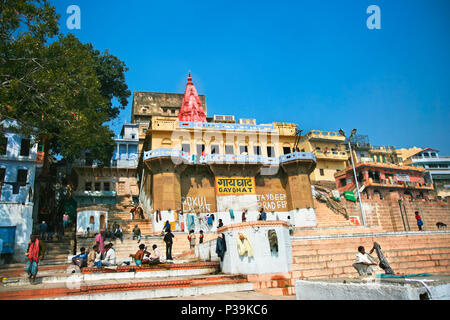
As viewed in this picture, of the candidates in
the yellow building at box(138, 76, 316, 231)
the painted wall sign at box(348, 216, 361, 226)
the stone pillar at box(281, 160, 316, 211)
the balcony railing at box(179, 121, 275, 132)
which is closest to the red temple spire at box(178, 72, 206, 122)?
the balcony railing at box(179, 121, 275, 132)

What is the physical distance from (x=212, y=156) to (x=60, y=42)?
14728mm

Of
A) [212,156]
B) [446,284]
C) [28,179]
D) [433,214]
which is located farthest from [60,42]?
[433,214]

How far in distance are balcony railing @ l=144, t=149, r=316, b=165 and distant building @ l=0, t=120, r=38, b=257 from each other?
8549mm

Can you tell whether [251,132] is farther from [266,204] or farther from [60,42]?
Result: [60,42]

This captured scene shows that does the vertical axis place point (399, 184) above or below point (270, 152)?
below

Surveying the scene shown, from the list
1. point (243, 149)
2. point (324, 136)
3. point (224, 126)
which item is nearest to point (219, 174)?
point (243, 149)

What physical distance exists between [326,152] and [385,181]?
7.80 metres

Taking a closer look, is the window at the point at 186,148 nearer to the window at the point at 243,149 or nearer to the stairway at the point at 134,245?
the window at the point at 243,149

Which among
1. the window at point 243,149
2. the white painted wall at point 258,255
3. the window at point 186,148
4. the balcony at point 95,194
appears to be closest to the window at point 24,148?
the balcony at point 95,194

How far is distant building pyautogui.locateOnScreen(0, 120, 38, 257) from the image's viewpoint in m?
21.1

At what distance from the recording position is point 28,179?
76.6ft

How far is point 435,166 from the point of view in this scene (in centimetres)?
4897

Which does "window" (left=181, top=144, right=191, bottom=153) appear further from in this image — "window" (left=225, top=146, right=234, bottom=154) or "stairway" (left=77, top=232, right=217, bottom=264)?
"stairway" (left=77, top=232, right=217, bottom=264)

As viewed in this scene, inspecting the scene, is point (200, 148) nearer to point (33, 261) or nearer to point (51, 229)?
point (51, 229)
